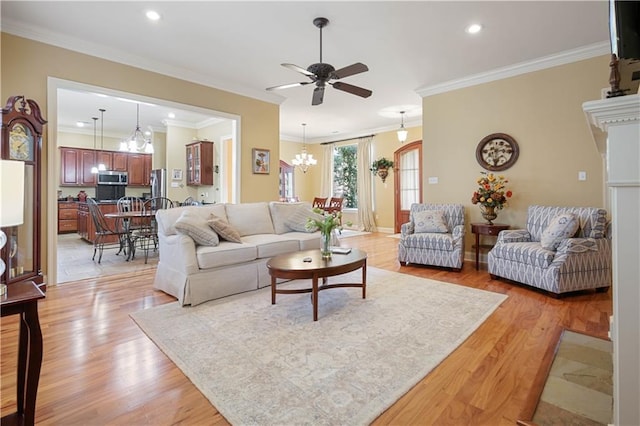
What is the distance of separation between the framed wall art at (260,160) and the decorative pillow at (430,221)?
2817mm

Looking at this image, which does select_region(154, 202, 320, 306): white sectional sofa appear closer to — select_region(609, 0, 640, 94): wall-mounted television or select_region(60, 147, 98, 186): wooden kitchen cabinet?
select_region(609, 0, 640, 94): wall-mounted television

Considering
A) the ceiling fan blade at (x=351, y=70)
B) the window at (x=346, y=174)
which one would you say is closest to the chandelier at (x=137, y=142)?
the ceiling fan blade at (x=351, y=70)

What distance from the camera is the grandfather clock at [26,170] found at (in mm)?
3014

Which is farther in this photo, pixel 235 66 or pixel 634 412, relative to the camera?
pixel 235 66

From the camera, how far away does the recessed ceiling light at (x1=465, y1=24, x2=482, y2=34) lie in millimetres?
3402

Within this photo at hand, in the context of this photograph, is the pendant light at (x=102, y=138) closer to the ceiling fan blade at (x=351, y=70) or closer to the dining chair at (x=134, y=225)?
the dining chair at (x=134, y=225)

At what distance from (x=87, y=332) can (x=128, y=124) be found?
7.10 m

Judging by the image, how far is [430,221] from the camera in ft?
15.6

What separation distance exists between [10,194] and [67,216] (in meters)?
8.53

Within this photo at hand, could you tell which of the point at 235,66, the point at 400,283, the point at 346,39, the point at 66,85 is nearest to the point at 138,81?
the point at 66,85

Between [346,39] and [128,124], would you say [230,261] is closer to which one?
[346,39]

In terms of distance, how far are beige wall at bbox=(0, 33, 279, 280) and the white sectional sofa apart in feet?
4.59

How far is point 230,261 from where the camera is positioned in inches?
129

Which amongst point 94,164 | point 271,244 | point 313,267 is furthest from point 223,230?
point 94,164
